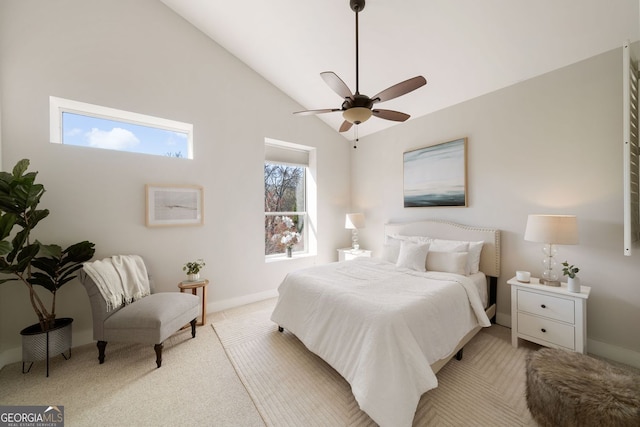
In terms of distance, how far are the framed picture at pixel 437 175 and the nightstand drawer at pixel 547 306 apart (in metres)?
1.27

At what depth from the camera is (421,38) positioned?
247 cm

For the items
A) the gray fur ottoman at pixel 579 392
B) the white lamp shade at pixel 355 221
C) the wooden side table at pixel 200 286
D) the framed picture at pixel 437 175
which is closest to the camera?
the gray fur ottoman at pixel 579 392

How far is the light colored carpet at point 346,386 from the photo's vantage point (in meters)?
1.58

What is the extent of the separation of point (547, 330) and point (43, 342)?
4.48m

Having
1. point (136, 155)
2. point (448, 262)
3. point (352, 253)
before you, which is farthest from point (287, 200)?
point (448, 262)

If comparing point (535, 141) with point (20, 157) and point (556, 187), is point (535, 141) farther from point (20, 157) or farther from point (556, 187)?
point (20, 157)

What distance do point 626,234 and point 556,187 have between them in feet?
2.57

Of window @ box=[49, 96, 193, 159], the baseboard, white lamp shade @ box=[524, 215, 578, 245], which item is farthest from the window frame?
white lamp shade @ box=[524, 215, 578, 245]

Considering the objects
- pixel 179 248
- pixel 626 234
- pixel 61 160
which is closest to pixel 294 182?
pixel 179 248

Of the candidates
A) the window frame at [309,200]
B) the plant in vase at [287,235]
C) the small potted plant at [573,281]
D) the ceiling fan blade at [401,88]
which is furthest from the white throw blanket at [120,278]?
the small potted plant at [573,281]

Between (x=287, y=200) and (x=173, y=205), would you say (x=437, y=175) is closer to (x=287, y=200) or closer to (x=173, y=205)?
(x=287, y=200)

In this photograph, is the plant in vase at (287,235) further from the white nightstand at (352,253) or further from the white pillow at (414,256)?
the white pillow at (414,256)

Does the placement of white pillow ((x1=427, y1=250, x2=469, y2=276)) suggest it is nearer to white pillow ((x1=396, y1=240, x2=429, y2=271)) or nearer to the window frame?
white pillow ((x1=396, y1=240, x2=429, y2=271))

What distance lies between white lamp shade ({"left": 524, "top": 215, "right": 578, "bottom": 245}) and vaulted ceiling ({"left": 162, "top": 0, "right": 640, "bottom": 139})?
5.27 feet
